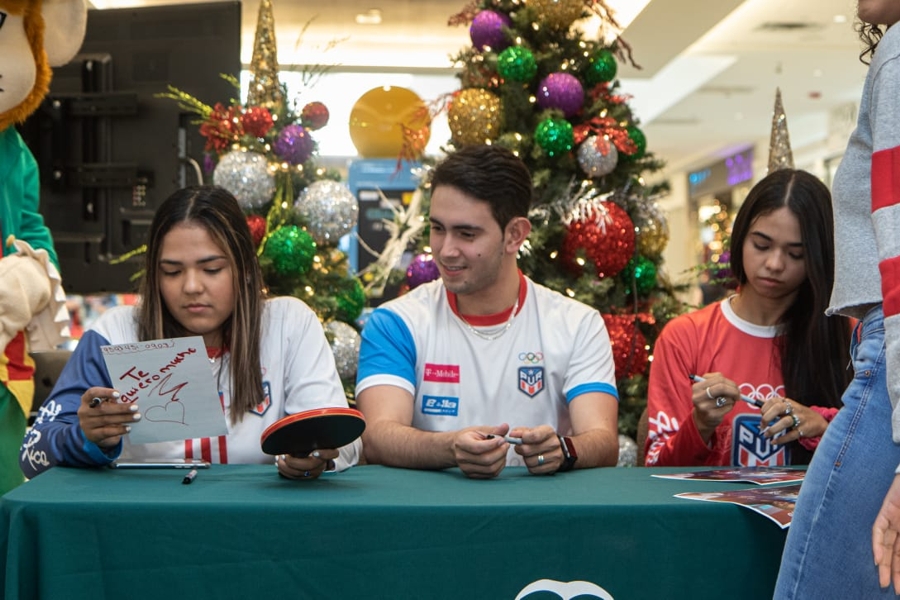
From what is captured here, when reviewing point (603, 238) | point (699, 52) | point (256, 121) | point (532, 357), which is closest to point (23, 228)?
point (256, 121)

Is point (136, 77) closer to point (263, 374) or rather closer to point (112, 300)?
point (263, 374)

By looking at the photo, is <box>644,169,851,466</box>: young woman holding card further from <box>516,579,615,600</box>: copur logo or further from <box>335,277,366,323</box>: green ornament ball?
<box>335,277,366,323</box>: green ornament ball

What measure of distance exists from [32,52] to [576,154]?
1825mm

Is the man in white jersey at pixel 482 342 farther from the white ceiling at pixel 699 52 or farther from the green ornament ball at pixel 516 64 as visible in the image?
the white ceiling at pixel 699 52

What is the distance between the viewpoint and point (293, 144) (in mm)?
3320

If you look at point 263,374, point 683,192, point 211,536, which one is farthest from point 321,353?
point 683,192

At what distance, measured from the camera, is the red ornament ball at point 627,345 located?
10.9 feet

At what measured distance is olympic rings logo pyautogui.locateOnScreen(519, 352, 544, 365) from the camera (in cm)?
227

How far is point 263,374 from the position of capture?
6.82 feet

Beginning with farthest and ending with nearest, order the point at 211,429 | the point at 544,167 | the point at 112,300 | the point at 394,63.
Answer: the point at 394,63 < the point at 112,300 < the point at 544,167 < the point at 211,429

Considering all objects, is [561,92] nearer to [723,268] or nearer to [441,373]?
[723,268]

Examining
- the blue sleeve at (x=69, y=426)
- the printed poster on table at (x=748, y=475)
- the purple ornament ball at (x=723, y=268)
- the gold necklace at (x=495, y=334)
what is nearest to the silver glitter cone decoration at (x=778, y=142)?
the purple ornament ball at (x=723, y=268)

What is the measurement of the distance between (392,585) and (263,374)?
761 mm

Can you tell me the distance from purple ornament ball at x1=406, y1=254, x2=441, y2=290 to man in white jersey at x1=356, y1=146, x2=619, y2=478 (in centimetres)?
105
